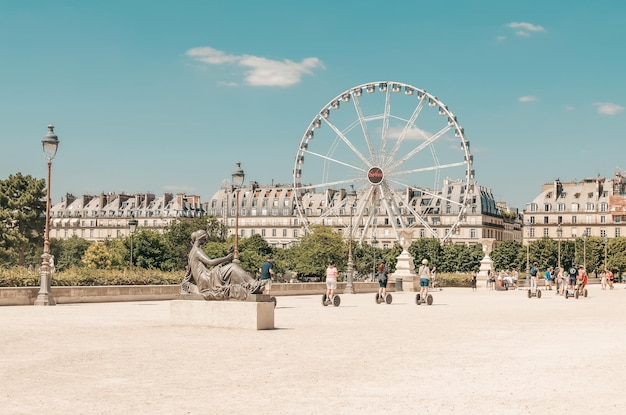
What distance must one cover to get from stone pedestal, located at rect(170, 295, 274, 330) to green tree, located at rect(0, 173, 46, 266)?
60.4 meters

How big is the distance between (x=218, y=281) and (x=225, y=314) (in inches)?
27.6

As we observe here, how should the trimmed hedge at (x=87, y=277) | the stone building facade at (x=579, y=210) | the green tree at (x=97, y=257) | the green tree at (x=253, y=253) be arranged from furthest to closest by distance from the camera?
the stone building facade at (x=579, y=210) → the green tree at (x=97, y=257) → the green tree at (x=253, y=253) → the trimmed hedge at (x=87, y=277)

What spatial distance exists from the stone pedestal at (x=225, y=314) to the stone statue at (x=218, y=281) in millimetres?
205

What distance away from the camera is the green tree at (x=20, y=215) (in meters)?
75.9

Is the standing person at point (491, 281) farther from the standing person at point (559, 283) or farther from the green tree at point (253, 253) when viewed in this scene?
the green tree at point (253, 253)

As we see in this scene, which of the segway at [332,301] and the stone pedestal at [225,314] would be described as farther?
the segway at [332,301]

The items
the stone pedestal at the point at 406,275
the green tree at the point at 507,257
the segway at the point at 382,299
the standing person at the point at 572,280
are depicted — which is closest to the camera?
the segway at the point at 382,299

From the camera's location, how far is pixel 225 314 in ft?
58.6

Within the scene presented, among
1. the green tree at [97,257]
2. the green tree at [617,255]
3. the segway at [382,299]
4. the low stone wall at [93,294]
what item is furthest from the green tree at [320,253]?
the segway at [382,299]

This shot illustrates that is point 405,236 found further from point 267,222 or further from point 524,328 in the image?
point 267,222

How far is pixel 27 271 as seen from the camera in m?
31.1

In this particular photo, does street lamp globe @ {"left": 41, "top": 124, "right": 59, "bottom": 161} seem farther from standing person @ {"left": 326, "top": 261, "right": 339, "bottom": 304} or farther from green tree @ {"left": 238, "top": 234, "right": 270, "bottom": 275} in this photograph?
green tree @ {"left": 238, "top": 234, "right": 270, "bottom": 275}

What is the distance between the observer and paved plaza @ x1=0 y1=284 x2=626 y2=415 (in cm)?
936

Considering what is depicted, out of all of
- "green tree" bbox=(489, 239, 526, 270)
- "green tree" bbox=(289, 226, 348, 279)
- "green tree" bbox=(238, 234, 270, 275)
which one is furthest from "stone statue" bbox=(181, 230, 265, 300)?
"green tree" bbox=(489, 239, 526, 270)
